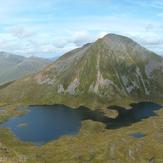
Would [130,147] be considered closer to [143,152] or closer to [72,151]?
[143,152]

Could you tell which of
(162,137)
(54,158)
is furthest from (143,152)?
(54,158)

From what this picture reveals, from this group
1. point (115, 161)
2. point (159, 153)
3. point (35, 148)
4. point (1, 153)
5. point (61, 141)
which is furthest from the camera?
point (61, 141)

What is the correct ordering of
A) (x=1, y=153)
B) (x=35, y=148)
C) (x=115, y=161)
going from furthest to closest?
(x=35, y=148)
(x=115, y=161)
(x=1, y=153)

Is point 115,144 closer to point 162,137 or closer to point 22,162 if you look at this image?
point 162,137

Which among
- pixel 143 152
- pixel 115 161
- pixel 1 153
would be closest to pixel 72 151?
pixel 115 161

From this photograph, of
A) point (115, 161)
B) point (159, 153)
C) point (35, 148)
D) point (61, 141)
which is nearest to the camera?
point (115, 161)

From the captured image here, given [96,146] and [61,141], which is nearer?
[96,146]

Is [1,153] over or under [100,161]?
over

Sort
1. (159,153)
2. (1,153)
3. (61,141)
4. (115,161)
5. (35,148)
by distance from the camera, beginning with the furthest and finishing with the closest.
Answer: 1. (61,141)
2. (35,148)
3. (159,153)
4. (115,161)
5. (1,153)

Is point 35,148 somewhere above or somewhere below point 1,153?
below
